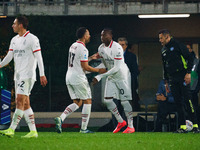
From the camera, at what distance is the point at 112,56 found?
13.1 m

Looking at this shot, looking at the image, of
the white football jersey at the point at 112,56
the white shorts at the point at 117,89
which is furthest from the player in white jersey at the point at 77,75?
the white shorts at the point at 117,89

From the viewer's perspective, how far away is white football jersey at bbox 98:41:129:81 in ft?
42.9

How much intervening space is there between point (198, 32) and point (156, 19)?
6.19 feet

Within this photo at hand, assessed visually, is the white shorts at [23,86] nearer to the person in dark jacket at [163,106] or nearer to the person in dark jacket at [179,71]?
the person in dark jacket at [179,71]

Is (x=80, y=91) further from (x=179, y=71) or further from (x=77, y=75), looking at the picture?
(x=179, y=71)

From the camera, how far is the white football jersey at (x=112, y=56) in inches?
515

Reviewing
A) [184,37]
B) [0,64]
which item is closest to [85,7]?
[184,37]

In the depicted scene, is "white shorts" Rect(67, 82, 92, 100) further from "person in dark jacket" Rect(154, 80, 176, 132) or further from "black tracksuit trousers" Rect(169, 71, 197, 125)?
"person in dark jacket" Rect(154, 80, 176, 132)

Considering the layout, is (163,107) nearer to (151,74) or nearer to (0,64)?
(0,64)

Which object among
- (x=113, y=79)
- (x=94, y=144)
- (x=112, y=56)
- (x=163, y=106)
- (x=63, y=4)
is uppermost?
(x=63, y=4)

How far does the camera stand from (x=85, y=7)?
24844mm

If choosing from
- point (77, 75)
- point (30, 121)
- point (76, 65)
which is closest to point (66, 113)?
point (77, 75)

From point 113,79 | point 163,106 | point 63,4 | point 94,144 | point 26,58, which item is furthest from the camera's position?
point 63,4

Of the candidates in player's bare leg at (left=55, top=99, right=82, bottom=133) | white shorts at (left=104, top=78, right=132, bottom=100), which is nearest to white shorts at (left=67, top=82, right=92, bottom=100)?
player's bare leg at (left=55, top=99, right=82, bottom=133)
